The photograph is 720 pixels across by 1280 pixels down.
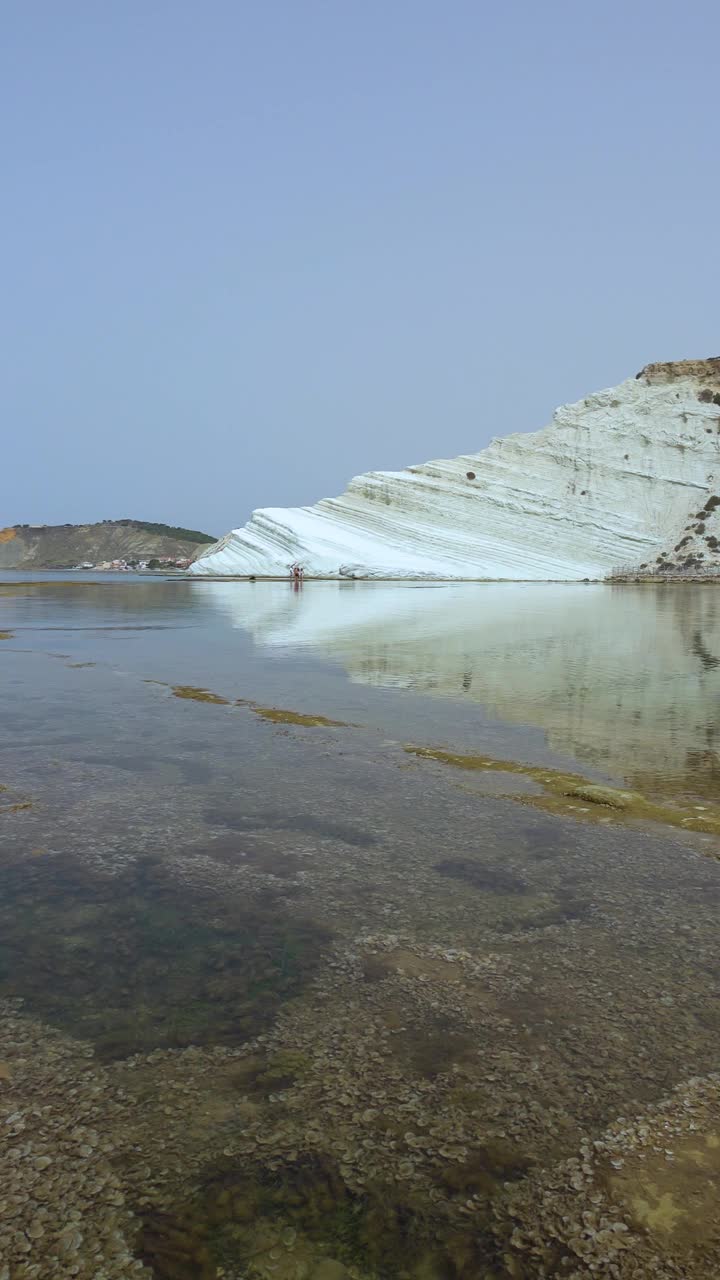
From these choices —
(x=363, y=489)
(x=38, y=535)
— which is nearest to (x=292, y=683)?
(x=363, y=489)

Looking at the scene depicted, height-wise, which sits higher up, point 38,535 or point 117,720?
point 38,535

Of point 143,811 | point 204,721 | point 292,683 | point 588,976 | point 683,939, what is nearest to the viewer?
point 588,976

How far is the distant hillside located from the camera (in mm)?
175625

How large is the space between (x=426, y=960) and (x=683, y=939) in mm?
1241

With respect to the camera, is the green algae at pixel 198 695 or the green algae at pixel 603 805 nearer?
the green algae at pixel 603 805

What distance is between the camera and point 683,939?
3.81 metres

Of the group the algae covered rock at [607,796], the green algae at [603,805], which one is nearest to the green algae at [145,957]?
the green algae at [603,805]

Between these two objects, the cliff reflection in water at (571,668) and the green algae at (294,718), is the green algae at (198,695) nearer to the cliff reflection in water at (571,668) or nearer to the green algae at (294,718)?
the green algae at (294,718)

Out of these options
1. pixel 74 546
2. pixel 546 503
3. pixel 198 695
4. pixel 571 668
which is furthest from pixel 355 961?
pixel 74 546

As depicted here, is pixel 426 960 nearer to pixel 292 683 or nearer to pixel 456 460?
pixel 292 683

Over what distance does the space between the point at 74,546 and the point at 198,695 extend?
177682 millimetres

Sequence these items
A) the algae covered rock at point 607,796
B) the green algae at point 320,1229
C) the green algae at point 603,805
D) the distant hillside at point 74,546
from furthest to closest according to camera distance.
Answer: the distant hillside at point 74,546
the algae covered rock at point 607,796
the green algae at point 603,805
the green algae at point 320,1229

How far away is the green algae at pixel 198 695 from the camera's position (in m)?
10.7

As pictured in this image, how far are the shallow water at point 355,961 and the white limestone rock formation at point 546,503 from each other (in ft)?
200
